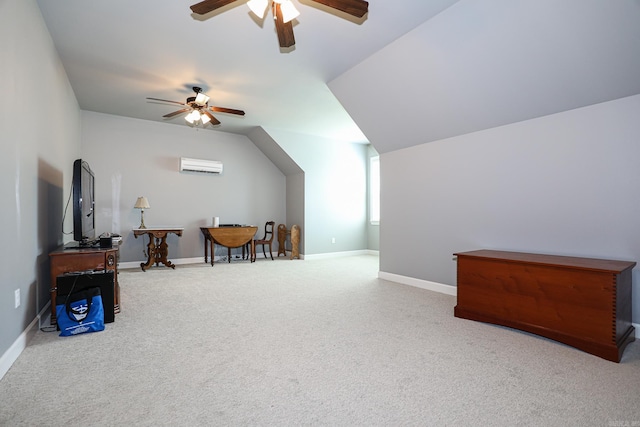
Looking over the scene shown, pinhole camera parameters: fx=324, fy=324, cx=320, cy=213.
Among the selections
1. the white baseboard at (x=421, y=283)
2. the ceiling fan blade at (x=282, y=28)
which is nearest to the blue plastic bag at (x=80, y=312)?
the ceiling fan blade at (x=282, y=28)

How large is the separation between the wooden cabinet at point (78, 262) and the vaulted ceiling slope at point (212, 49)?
1.94 m

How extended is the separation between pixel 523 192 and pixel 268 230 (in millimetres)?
4862

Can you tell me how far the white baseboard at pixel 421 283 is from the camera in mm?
3619

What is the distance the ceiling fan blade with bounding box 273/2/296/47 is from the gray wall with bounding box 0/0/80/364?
5.03 feet

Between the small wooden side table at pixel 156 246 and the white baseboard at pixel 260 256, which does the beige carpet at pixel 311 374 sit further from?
the white baseboard at pixel 260 256

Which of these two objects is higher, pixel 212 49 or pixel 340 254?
pixel 212 49

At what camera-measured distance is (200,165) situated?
19.5ft

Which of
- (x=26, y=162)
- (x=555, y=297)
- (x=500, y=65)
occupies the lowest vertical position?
(x=555, y=297)

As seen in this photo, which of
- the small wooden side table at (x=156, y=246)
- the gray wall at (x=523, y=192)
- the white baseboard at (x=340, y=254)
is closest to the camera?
the gray wall at (x=523, y=192)

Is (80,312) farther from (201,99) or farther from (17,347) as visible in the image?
(201,99)

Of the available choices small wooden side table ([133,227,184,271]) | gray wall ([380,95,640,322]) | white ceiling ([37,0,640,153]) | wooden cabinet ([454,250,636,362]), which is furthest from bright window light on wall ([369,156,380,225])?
wooden cabinet ([454,250,636,362])

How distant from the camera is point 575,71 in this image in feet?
7.97

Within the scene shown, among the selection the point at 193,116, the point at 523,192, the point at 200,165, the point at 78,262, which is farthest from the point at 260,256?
the point at 523,192

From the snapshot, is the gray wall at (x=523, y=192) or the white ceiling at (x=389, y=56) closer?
the white ceiling at (x=389, y=56)
